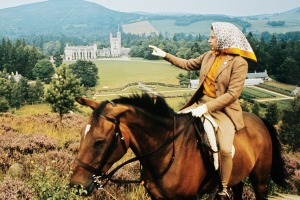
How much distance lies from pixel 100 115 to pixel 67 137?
7707 mm

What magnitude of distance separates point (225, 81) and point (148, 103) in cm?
126

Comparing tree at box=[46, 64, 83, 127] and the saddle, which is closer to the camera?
the saddle

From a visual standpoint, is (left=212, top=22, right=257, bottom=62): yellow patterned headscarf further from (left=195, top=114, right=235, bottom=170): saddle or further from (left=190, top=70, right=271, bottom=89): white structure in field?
(left=190, top=70, right=271, bottom=89): white structure in field

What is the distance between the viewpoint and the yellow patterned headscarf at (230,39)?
466 cm

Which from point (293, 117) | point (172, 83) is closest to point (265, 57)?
point (172, 83)

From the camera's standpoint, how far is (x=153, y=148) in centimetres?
428

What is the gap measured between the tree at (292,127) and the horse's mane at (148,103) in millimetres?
38481

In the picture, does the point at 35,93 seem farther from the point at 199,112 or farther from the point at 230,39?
the point at 199,112

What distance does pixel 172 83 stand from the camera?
110 metres

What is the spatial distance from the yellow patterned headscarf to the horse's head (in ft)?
6.63

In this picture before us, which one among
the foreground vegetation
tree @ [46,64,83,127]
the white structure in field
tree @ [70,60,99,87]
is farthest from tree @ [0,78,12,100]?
the foreground vegetation

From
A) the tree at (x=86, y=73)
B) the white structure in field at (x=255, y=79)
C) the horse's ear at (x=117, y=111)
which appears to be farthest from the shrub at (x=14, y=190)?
the tree at (x=86, y=73)

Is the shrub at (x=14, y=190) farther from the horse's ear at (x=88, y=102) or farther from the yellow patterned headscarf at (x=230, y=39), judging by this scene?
the yellow patterned headscarf at (x=230, y=39)

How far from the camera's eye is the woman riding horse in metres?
4.58
